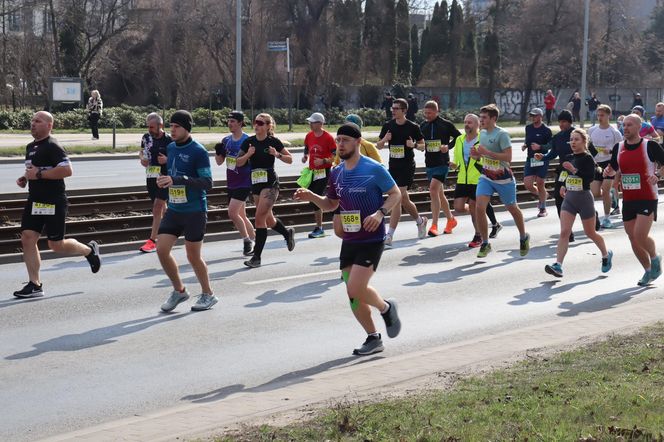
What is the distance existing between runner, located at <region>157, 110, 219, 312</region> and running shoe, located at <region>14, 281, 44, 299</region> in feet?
5.28

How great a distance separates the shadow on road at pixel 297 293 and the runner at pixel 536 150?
6174 millimetres

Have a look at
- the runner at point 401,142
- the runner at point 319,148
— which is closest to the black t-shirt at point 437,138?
the runner at point 401,142

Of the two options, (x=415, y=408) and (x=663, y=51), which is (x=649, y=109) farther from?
(x=415, y=408)

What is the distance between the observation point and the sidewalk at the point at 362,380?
22.0 ft

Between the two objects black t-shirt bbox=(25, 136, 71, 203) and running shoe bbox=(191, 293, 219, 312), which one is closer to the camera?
running shoe bbox=(191, 293, 219, 312)

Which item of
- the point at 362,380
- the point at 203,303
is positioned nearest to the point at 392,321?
the point at 362,380

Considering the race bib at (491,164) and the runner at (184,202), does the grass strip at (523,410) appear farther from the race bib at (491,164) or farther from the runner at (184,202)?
the race bib at (491,164)

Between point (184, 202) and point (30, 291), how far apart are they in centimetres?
213

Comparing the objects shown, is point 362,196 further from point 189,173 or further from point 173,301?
point 173,301

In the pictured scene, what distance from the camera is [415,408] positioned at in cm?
682

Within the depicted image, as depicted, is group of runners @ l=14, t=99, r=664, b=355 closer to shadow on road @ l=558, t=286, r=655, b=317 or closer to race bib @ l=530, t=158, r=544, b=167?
race bib @ l=530, t=158, r=544, b=167

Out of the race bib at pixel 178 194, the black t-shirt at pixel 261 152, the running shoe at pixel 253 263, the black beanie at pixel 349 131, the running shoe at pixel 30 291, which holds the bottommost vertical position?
the running shoe at pixel 253 263

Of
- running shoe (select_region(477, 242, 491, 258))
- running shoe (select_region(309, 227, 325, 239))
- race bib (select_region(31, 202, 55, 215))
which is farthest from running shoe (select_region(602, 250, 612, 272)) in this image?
race bib (select_region(31, 202, 55, 215))

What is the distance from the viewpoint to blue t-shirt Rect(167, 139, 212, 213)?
35.8 ft
